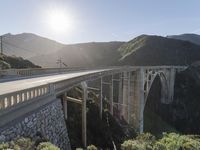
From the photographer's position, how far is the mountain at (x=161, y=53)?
109 m

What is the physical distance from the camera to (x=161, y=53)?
114438 millimetres

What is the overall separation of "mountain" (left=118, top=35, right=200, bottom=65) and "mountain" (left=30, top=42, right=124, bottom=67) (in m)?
11.7

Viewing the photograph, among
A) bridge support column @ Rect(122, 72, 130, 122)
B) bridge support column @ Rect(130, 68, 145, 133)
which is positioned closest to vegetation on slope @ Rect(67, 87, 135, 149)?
bridge support column @ Rect(122, 72, 130, 122)

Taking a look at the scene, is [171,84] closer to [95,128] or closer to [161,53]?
[161,53]

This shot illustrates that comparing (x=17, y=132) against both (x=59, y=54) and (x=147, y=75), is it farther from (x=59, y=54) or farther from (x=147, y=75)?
(x=59, y=54)

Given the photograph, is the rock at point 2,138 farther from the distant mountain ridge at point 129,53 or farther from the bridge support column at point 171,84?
the distant mountain ridge at point 129,53

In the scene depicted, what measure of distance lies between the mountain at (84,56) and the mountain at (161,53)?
11.7 m

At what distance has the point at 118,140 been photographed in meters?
27.3

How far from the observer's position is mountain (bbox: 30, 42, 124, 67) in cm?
12562

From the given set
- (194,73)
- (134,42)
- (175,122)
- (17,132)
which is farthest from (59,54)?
(17,132)

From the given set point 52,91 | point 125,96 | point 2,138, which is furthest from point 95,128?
point 2,138

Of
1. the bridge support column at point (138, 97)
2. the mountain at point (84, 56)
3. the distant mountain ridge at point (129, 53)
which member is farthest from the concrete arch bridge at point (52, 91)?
the mountain at point (84, 56)

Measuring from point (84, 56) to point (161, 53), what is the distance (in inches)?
1451

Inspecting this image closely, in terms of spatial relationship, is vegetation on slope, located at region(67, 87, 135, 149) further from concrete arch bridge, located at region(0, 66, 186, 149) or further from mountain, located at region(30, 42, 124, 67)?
mountain, located at region(30, 42, 124, 67)
